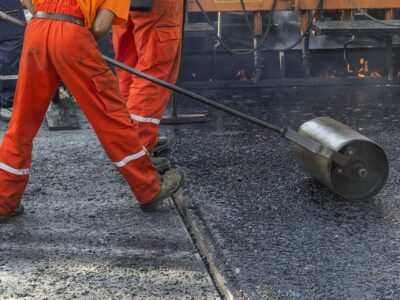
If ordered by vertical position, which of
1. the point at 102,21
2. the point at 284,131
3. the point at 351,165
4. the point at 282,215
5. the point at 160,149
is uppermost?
the point at 102,21

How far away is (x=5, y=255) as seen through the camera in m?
4.10

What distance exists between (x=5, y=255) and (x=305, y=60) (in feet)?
17.7

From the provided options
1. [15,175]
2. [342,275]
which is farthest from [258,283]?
[15,175]

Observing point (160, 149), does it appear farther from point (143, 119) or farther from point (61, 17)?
point (61, 17)

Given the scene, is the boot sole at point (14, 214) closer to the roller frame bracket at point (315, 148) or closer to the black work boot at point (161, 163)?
the black work boot at point (161, 163)

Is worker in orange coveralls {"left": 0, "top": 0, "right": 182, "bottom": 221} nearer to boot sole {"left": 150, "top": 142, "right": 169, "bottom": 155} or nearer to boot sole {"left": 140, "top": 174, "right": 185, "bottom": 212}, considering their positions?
boot sole {"left": 140, "top": 174, "right": 185, "bottom": 212}

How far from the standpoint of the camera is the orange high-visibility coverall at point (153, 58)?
17.8ft

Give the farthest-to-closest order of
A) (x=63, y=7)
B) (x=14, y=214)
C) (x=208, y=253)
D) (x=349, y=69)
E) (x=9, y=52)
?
(x=349, y=69)
(x=9, y=52)
(x=14, y=214)
(x=63, y=7)
(x=208, y=253)

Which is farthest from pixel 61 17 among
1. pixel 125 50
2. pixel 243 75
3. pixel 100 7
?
pixel 243 75

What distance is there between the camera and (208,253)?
13.4 feet

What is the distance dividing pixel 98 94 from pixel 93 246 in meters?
0.76

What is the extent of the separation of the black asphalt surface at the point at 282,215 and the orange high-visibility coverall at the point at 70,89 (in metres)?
0.60

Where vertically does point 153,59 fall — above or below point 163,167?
above

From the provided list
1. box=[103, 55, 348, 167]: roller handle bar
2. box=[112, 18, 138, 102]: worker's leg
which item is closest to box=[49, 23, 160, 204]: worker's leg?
box=[103, 55, 348, 167]: roller handle bar
